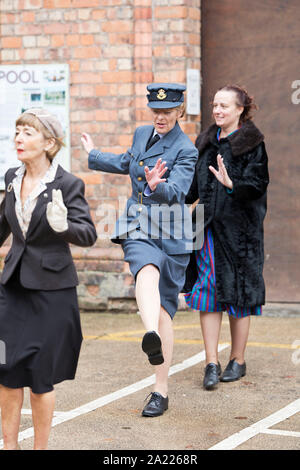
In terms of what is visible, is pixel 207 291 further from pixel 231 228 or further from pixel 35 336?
pixel 35 336

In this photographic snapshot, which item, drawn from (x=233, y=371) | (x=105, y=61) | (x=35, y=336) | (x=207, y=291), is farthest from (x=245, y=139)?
(x=105, y=61)

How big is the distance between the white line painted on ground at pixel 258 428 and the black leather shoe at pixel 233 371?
63cm

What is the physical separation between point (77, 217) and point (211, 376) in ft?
6.84

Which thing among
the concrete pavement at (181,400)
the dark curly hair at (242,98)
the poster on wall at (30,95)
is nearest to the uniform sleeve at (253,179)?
the dark curly hair at (242,98)

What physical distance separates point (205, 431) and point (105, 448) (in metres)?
0.60

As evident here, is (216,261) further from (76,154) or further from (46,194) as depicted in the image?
(76,154)

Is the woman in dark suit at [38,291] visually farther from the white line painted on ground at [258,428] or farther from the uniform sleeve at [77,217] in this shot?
the white line painted on ground at [258,428]

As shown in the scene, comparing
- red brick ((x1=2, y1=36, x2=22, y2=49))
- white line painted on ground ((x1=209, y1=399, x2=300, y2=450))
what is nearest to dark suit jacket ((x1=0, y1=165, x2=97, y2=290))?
white line painted on ground ((x1=209, y1=399, x2=300, y2=450))

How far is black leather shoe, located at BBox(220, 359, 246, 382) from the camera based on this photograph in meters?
6.06

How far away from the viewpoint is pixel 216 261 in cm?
609

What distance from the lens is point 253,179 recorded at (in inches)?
232

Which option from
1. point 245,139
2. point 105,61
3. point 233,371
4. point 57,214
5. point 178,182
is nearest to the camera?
point 57,214

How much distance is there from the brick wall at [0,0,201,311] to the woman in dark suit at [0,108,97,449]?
13.7ft
